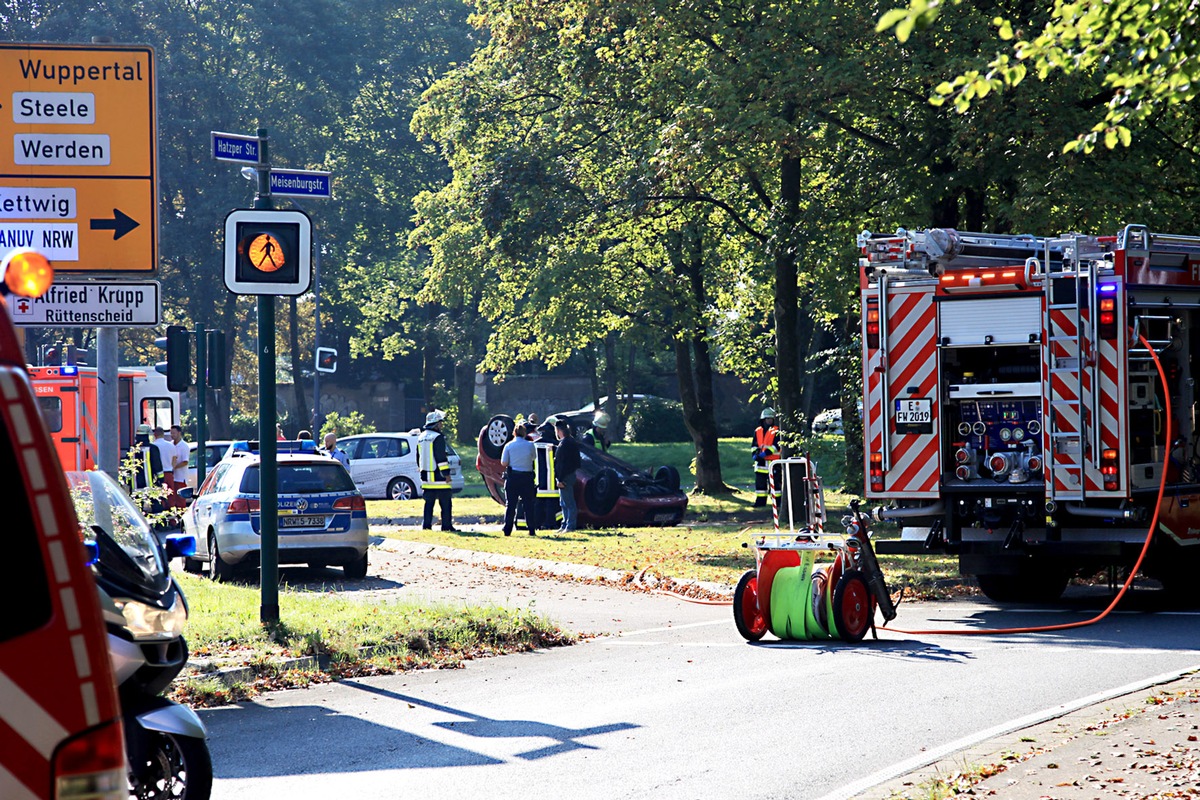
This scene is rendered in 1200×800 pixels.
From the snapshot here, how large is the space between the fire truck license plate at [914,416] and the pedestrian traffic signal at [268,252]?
587 cm

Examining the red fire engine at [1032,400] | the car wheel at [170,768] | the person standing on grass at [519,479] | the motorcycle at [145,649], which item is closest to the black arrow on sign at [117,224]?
the motorcycle at [145,649]

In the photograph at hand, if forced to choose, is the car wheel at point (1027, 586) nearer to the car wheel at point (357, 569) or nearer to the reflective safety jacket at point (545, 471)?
the car wheel at point (357, 569)

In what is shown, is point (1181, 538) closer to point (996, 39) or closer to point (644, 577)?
point (644, 577)

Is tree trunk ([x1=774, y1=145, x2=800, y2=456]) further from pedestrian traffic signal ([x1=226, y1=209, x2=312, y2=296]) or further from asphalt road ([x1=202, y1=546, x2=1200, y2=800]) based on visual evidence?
pedestrian traffic signal ([x1=226, y1=209, x2=312, y2=296])

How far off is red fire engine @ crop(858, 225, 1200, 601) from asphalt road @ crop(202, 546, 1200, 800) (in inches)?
31.8

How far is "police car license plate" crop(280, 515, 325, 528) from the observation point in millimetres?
17406

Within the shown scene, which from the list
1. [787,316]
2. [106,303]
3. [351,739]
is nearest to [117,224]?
[106,303]

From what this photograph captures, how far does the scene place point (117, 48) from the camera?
10703mm

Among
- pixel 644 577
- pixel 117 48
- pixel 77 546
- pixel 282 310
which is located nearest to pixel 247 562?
pixel 644 577

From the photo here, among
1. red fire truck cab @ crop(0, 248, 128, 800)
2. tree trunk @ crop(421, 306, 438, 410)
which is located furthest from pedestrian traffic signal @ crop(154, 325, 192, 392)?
tree trunk @ crop(421, 306, 438, 410)

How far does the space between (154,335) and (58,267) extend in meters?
46.4

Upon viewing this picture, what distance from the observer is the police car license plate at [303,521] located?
17.4m

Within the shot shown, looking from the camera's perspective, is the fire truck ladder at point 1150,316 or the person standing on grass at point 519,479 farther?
the person standing on grass at point 519,479

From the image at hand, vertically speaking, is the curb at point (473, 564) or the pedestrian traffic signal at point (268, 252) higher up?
the pedestrian traffic signal at point (268, 252)
